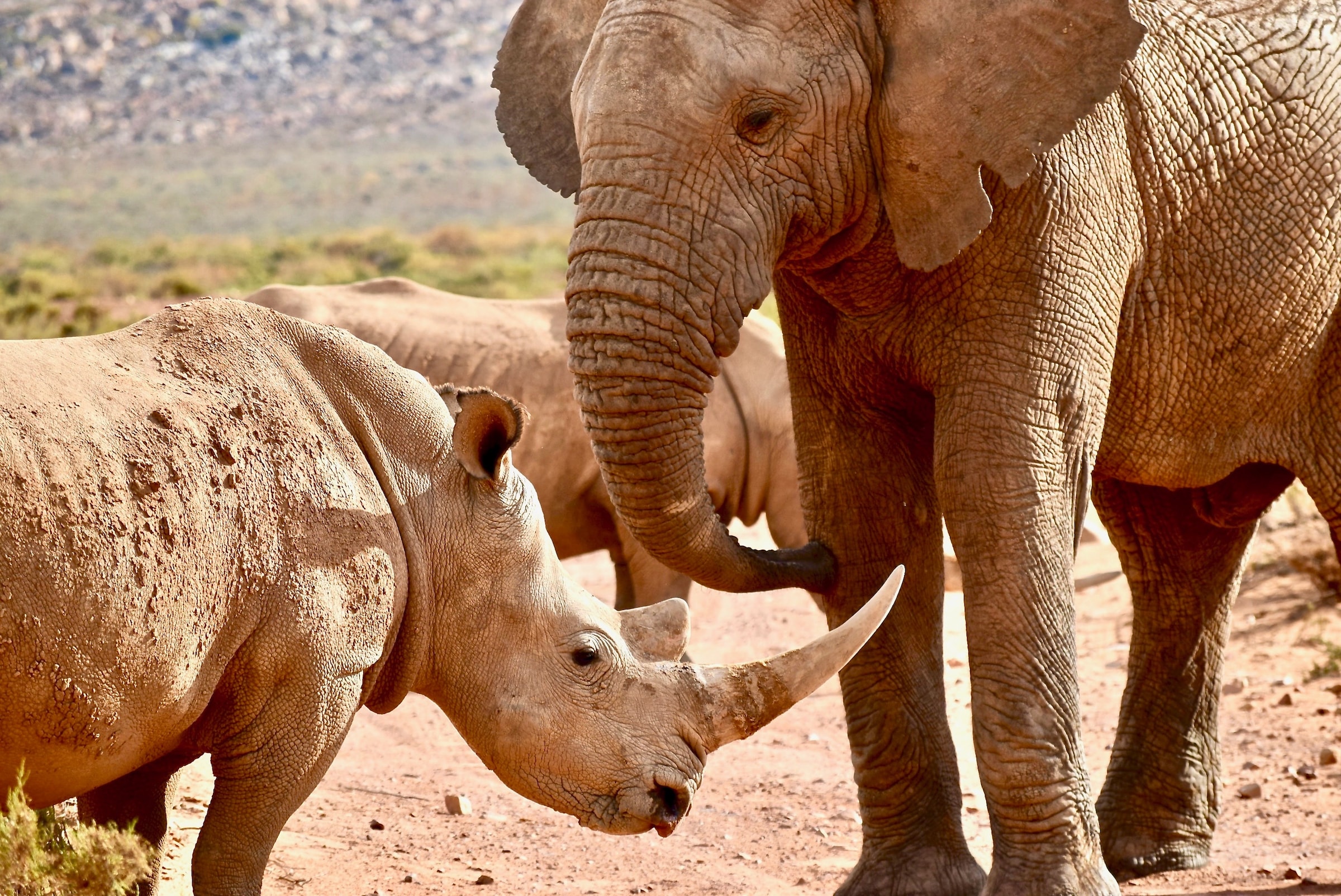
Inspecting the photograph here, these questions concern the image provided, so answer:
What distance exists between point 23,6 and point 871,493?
77702mm

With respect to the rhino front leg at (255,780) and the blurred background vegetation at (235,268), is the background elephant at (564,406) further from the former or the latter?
the blurred background vegetation at (235,268)

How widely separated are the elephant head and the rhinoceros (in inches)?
13.9

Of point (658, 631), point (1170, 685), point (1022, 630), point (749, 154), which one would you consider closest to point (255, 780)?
point (658, 631)

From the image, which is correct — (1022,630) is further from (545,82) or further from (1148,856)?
(545,82)

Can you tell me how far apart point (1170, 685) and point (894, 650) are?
1.48 metres

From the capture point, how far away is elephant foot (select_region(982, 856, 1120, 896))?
496 cm

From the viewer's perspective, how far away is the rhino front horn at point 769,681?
4.63 m

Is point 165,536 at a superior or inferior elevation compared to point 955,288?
inferior

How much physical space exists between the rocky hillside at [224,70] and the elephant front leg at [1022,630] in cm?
6734

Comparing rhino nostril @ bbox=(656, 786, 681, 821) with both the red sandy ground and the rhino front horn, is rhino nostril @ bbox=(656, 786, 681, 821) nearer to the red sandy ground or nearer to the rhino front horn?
the rhino front horn

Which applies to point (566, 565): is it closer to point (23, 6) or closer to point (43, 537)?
point (43, 537)

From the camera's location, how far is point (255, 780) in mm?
4141

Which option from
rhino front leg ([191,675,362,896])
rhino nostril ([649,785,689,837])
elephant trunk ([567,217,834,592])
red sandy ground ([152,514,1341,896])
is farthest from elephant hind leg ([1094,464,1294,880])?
rhino front leg ([191,675,362,896])

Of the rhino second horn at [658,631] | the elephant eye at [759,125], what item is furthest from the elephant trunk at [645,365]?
the elephant eye at [759,125]
